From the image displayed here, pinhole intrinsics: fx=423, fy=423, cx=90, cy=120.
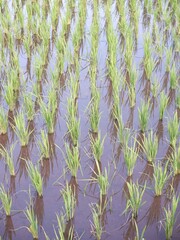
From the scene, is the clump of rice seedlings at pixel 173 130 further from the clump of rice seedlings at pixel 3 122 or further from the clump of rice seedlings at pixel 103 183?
the clump of rice seedlings at pixel 3 122

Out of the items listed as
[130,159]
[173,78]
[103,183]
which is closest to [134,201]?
[103,183]

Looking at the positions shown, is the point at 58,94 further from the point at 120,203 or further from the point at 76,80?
the point at 120,203

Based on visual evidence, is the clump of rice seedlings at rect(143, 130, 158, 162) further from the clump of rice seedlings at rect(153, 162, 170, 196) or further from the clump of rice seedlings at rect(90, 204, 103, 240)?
the clump of rice seedlings at rect(90, 204, 103, 240)

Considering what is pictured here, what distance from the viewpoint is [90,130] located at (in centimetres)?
303

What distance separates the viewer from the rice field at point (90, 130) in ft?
7.55

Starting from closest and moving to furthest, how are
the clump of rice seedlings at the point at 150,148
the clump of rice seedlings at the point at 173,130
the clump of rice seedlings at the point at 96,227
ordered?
the clump of rice seedlings at the point at 96,227
the clump of rice seedlings at the point at 150,148
the clump of rice seedlings at the point at 173,130

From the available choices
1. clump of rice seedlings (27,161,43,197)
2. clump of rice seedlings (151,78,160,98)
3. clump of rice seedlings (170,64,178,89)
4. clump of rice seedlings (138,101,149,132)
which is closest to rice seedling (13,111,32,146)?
clump of rice seedlings (27,161,43,197)

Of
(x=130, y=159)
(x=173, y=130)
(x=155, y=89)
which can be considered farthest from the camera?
(x=155, y=89)

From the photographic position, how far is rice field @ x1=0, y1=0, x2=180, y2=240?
2301 millimetres

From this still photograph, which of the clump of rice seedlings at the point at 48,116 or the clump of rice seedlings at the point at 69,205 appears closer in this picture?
the clump of rice seedlings at the point at 69,205

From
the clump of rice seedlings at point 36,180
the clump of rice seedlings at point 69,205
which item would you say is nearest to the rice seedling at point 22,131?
the clump of rice seedlings at point 36,180

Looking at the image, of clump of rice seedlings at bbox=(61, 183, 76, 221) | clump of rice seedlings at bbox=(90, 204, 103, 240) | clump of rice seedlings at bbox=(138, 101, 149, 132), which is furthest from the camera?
clump of rice seedlings at bbox=(138, 101, 149, 132)

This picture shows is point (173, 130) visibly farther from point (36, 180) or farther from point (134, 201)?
point (36, 180)

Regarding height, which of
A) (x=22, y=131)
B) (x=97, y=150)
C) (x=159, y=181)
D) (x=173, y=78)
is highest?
(x=173, y=78)
